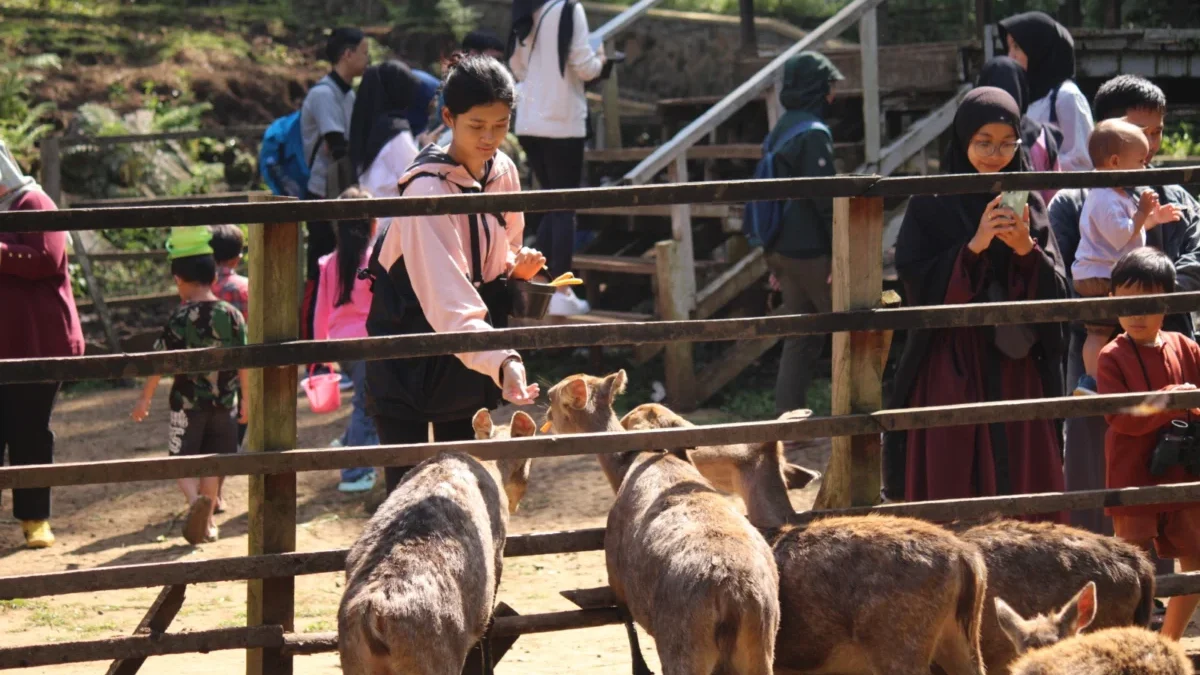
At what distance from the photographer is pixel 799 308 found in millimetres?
9945

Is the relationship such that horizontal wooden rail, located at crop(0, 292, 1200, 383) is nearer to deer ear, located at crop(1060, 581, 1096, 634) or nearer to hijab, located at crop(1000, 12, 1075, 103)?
deer ear, located at crop(1060, 581, 1096, 634)

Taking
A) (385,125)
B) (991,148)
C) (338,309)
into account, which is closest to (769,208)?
(385,125)

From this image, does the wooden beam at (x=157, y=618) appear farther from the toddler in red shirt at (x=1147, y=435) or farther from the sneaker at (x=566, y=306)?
the sneaker at (x=566, y=306)

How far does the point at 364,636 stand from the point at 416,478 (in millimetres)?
768

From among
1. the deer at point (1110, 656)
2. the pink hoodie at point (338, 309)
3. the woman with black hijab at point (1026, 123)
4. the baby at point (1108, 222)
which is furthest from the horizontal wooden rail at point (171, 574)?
the pink hoodie at point (338, 309)

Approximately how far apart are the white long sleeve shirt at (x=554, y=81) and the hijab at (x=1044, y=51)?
130 inches

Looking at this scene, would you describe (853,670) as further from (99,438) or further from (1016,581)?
(99,438)

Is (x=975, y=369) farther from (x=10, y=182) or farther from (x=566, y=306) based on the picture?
(x=566, y=306)

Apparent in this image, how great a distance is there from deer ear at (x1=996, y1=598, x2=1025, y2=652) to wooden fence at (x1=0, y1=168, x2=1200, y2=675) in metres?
0.66

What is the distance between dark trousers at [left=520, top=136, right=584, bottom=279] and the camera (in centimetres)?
1038

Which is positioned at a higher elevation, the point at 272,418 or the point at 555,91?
the point at 555,91

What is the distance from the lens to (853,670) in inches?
181

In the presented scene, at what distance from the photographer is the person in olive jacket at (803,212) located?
9516 millimetres

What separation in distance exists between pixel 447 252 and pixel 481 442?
675 millimetres
